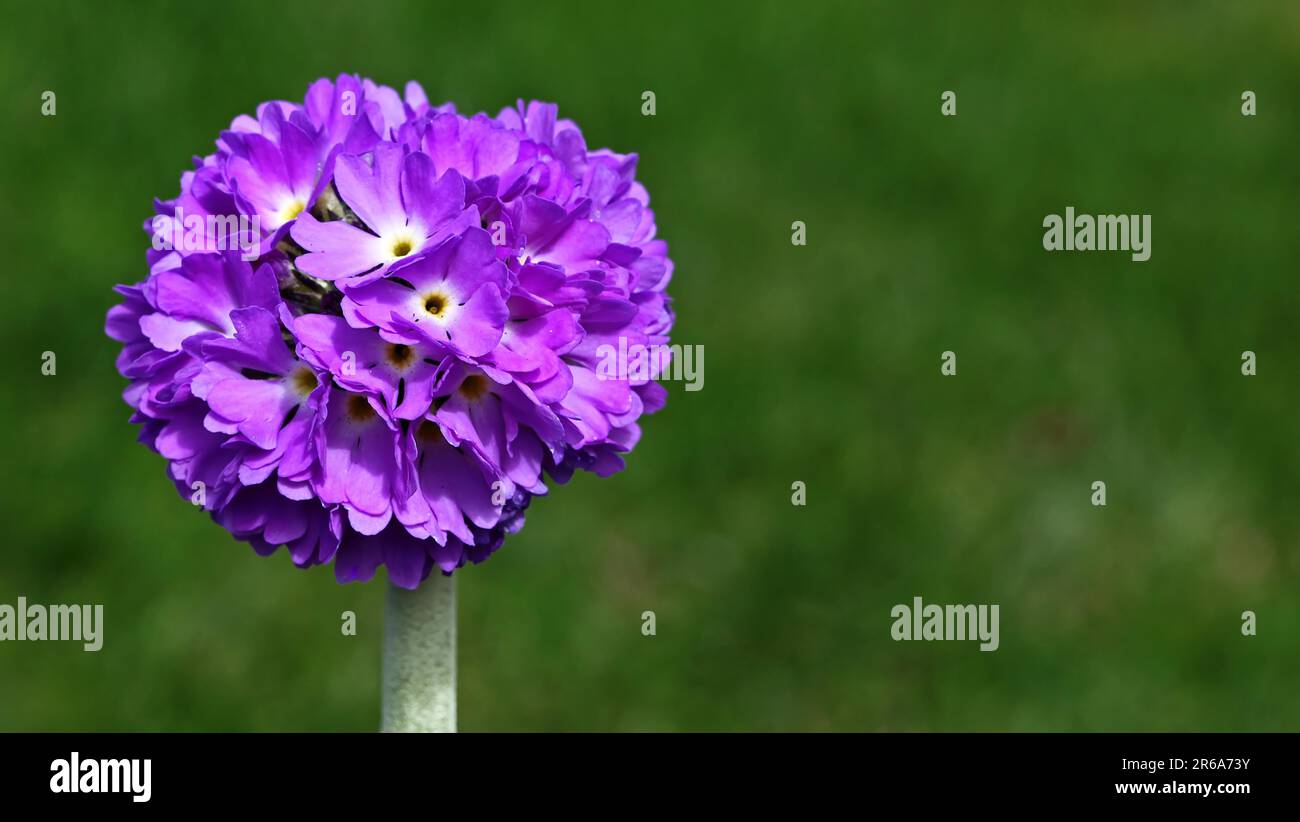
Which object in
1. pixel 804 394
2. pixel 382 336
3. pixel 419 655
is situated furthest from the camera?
pixel 804 394

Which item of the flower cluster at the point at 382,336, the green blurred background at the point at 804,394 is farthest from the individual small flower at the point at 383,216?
the green blurred background at the point at 804,394

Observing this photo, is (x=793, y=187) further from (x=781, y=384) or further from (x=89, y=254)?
(x=89, y=254)

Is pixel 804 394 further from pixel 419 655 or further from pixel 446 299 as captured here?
pixel 446 299

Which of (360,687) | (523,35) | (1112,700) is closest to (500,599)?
(360,687)

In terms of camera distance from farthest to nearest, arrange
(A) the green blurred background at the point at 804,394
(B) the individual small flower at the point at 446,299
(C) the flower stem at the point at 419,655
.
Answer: (A) the green blurred background at the point at 804,394
(C) the flower stem at the point at 419,655
(B) the individual small flower at the point at 446,299

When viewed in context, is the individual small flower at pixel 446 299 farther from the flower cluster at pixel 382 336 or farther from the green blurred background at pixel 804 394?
the green blurred background at pixel 804 394

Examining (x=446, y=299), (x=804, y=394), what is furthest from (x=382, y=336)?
(x=804, y=394)

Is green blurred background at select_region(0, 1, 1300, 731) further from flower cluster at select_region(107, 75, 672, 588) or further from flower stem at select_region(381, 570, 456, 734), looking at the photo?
flower cluster at select_region(107, 75, 672, 588)
